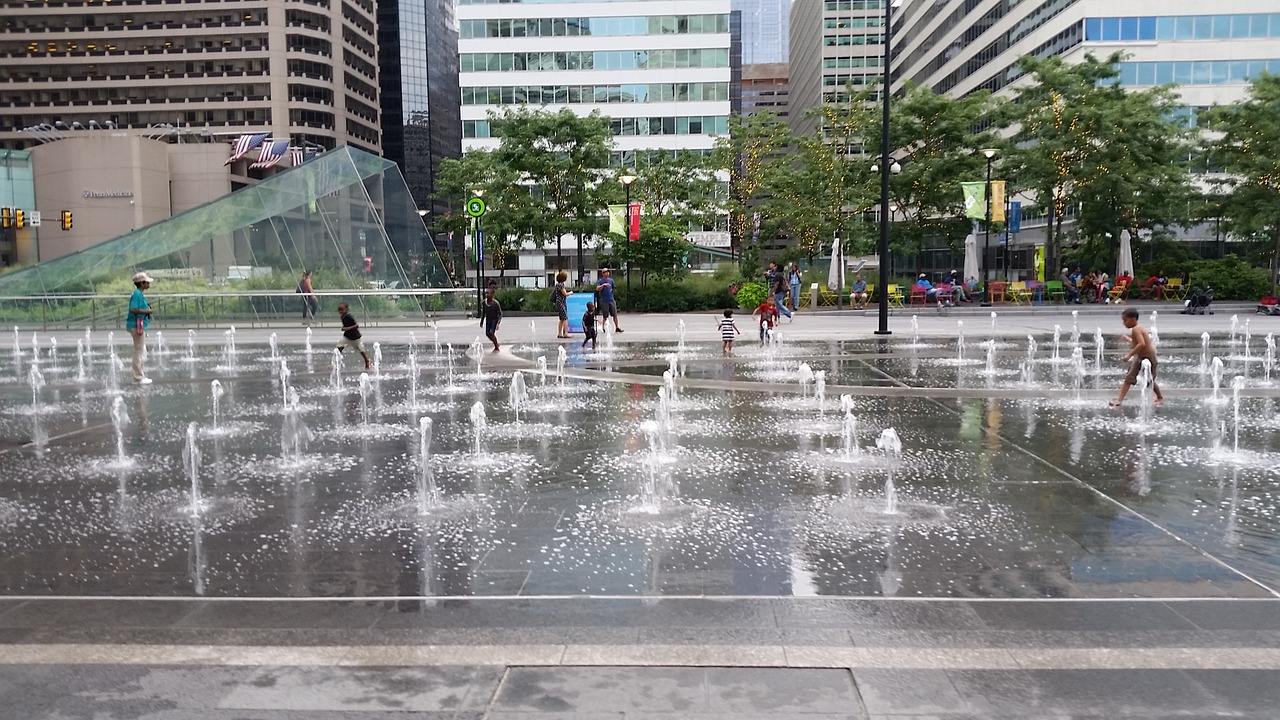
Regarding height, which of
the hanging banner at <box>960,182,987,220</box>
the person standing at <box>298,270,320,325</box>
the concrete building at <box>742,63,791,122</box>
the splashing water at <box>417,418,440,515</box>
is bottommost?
the splashing water at <box>417,418,440,515</box>

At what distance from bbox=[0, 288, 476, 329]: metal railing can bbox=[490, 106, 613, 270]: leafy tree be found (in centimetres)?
956

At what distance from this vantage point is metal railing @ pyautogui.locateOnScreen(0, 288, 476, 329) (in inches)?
1259

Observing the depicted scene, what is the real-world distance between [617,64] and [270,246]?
5006 centimetres

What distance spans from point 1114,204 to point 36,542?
43.1 metres

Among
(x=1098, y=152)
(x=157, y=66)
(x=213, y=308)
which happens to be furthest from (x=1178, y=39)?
(x=157, y=66)

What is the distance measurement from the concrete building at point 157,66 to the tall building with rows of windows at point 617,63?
19.5 metres

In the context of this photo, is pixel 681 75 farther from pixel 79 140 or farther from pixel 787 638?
pixel 787 638

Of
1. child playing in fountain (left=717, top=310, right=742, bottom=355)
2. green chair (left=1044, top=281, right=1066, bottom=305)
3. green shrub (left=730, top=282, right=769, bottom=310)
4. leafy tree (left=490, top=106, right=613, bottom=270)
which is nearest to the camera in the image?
child playing in fountain (left=717, top=310, right=742, bottom=355)

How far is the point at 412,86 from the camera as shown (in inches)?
5561

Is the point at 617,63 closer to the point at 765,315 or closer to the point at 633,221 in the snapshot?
the point at 633,221

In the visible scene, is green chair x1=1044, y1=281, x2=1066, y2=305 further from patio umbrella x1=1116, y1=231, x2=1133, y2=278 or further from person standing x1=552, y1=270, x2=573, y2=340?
person standing x1=552, y1=270, x2=573, y2=340

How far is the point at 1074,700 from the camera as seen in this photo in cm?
430

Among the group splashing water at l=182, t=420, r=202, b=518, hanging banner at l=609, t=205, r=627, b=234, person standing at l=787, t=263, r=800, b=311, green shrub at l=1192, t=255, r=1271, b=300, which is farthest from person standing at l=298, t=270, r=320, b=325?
green shrub at l=1192, t=255, r=1271, b=300

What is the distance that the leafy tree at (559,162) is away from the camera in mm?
42062
